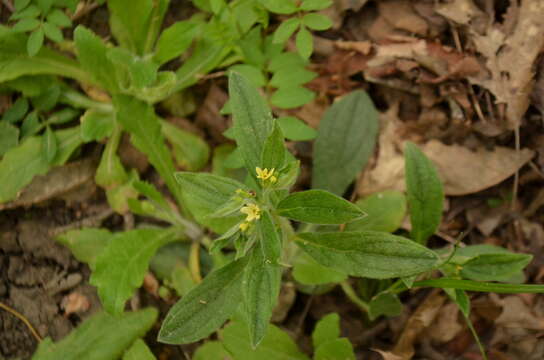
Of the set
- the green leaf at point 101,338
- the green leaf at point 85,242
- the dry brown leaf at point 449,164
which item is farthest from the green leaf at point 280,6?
the green leaf at point 101,338

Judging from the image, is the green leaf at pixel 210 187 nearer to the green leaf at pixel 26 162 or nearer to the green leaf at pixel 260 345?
the green leaf at pixel 260 345

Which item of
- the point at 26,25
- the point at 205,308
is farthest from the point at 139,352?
the point at 26,25

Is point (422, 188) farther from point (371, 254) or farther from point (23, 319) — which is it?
point (23, 319)

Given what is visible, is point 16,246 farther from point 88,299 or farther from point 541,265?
point 541,265

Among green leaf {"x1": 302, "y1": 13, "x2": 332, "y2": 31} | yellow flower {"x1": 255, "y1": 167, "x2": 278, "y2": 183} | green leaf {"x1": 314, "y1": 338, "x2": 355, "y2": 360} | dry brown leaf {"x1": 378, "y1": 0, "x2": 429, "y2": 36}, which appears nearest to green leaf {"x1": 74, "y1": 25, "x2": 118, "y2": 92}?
green leaf {"x1": 302, "y1": 13, "x2": 332, "y2": 31}

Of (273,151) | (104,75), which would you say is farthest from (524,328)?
(104,75)

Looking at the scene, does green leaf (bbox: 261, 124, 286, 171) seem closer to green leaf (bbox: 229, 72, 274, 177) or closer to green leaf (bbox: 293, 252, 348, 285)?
green leaf (bbox: 229, 72, 274, 177)
